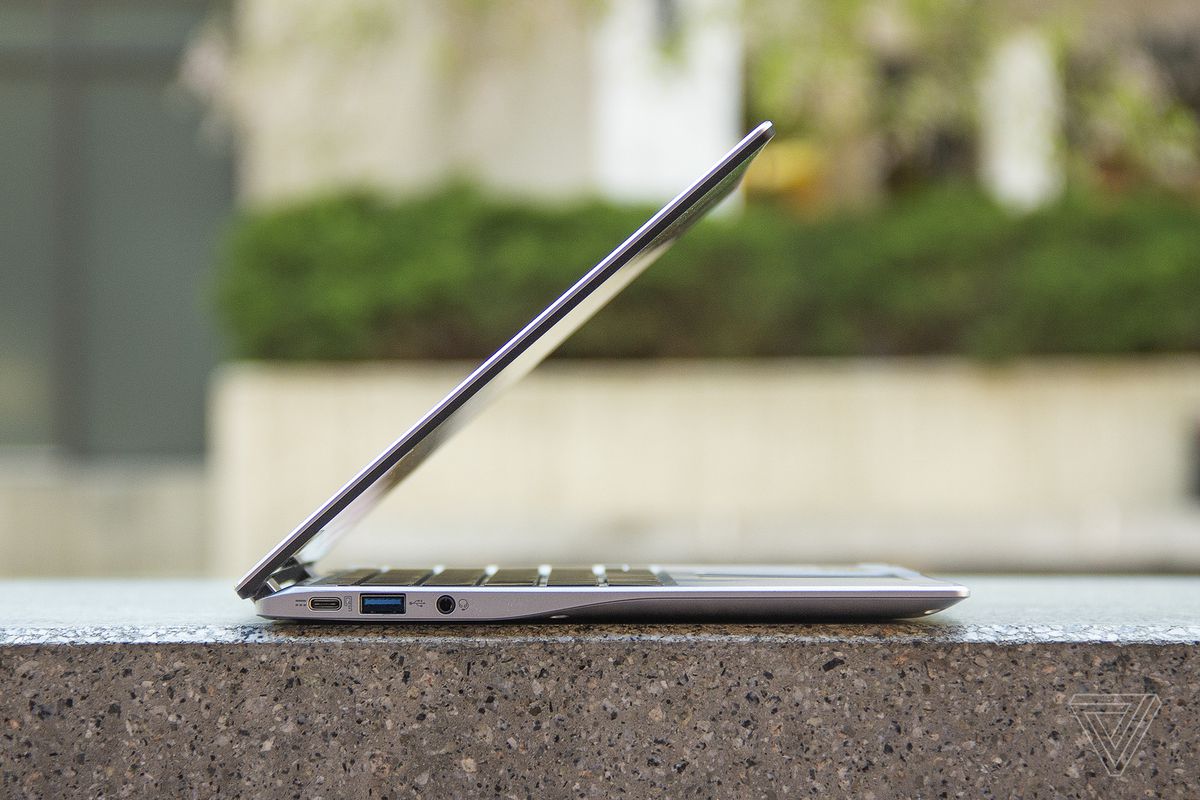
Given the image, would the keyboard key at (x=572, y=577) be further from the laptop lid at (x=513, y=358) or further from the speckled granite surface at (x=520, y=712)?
the laptop lid at (x=513, y=358)

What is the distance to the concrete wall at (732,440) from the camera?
6.34 metres

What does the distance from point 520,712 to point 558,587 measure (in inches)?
4.6

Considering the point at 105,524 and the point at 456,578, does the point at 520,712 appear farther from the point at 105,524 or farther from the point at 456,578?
the point at 105,524

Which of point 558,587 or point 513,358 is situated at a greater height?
point 513,358

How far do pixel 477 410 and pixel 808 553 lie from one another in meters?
4.34

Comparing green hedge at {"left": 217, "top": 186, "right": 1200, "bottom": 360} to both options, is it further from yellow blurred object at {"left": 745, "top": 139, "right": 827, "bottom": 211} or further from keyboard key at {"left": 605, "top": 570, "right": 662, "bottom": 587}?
keyboard key at {"left": 605, "top": 570, "right": 662, "bottom": 587}

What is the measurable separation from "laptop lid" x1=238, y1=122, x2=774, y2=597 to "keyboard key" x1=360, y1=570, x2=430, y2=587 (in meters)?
0.07

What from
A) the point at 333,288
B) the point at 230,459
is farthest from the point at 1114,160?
the point at 230,459

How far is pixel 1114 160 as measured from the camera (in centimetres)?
825

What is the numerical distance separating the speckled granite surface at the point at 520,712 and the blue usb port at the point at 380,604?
0.12 ft

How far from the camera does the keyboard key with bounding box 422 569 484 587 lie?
103 cm

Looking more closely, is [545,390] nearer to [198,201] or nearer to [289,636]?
[198,201]

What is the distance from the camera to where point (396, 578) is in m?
1.09

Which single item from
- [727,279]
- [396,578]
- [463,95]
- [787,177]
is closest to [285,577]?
[396,578]
